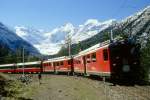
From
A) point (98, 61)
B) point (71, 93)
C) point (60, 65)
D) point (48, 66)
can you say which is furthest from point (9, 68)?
point (71, 93)

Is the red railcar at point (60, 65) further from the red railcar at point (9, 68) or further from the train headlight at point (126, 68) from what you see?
the train headlight at point (126, 68)

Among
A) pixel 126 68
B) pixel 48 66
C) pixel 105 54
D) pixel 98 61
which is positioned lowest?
pixel 126 68

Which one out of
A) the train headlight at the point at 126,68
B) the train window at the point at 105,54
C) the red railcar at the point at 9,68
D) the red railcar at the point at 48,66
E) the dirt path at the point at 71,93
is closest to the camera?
the dirt path at the point at 71,93

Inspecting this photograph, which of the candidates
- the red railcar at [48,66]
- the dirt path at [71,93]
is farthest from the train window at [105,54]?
the red railcar at [48,66]

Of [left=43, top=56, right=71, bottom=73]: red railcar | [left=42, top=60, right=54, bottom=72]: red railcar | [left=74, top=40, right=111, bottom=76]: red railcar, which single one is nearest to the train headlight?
[left=74, top=40, right=111, bottom=76]: red railcar

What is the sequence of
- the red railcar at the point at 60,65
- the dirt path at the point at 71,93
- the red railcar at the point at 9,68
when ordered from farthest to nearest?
the red railcar at the point at 9,68 < the red railcar at the point at 60,65 < the dirt path at the point at 71,93

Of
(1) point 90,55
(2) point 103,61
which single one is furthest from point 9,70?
(2) point 103,61

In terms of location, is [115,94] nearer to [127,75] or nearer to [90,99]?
[90,99]

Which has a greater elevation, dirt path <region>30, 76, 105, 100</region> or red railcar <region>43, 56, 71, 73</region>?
red railcar <region>43, 56, 71, 73</region>

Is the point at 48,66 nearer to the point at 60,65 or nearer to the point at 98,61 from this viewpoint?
the point at 60,65

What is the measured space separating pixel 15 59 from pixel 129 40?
13189 centimetres

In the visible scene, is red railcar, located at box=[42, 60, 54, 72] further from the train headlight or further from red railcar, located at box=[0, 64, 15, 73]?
the train headlight

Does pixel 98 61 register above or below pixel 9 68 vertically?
below

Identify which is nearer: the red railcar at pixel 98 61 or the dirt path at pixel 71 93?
the dirt path at pixel 71 93
